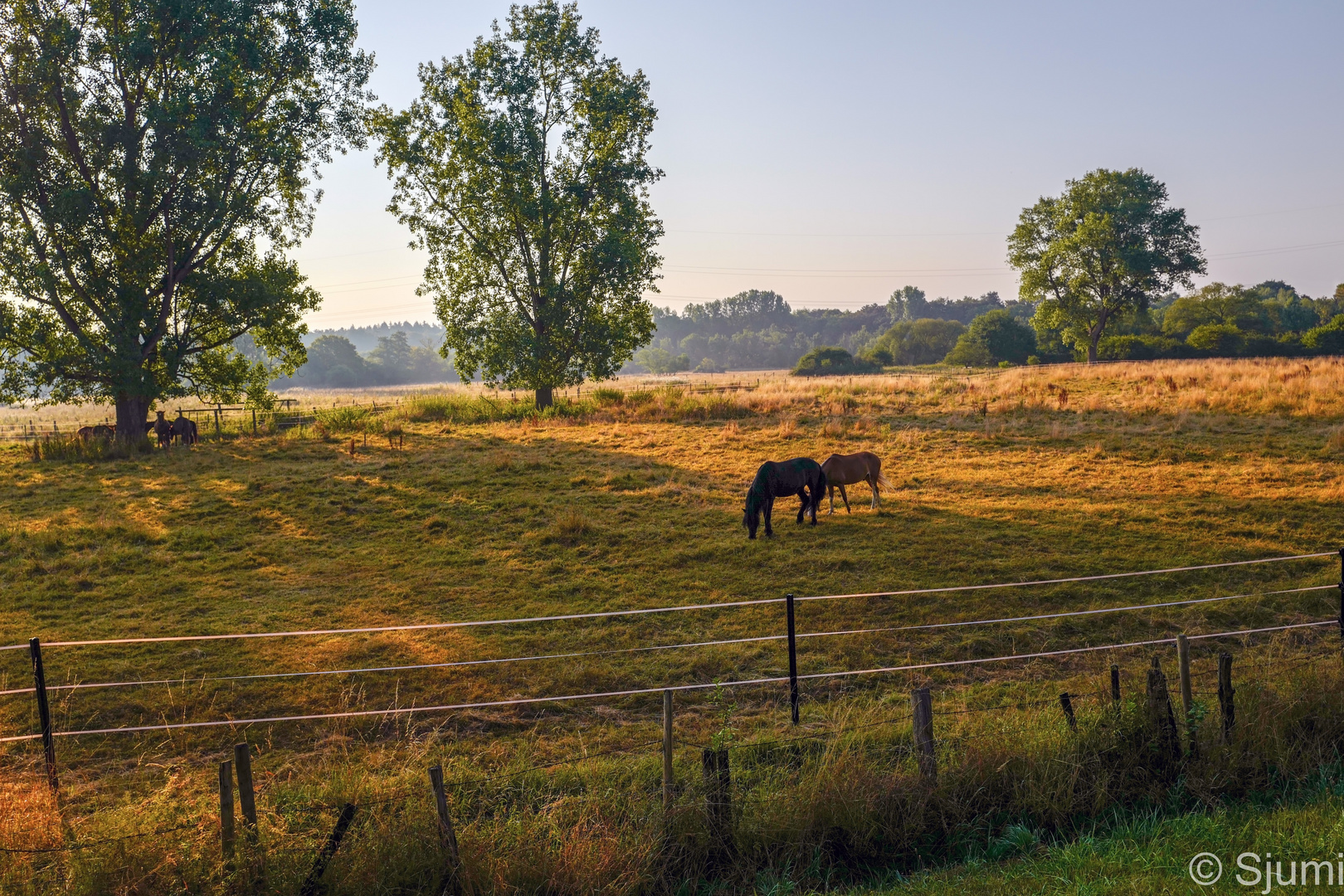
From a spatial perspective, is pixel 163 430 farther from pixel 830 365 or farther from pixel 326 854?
pixel 830 365

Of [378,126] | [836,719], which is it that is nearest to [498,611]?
[836,719]

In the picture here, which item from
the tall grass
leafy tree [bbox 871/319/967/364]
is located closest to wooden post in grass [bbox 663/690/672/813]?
the tall grass

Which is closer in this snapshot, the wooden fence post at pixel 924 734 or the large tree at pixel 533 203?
the wooden fence post at pixel 924 734

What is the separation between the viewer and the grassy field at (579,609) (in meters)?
5.91

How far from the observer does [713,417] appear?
3234 cm

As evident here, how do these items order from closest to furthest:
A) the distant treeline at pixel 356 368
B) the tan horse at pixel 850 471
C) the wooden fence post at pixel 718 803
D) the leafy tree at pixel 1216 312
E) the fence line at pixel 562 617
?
1. the wooden fence post at pixel 718 803
2. the fence line at pixel 562 617
3. the tan horse at pixel 850 471
4. the leafy tree at pixel 1216 312
5. the distant treeline at pixel 356 368

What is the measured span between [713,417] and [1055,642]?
2252cm

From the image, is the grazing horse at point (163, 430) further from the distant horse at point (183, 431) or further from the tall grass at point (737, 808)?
the tall grass at point (737, 808)

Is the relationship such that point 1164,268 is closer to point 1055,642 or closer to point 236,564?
point 1055,642

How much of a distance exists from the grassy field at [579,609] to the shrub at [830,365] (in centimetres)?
5329

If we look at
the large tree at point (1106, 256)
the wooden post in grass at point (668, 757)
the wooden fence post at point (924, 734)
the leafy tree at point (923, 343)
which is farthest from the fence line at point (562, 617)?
the leafy tree at point (923, 343)

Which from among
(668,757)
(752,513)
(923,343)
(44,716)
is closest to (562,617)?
(668,757)

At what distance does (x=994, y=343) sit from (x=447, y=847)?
77.8 m

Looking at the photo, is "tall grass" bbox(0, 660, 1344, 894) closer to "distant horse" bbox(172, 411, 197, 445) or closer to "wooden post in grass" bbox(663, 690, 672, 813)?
"wooden post in grass" bbox(663, 690, 672, 813)
